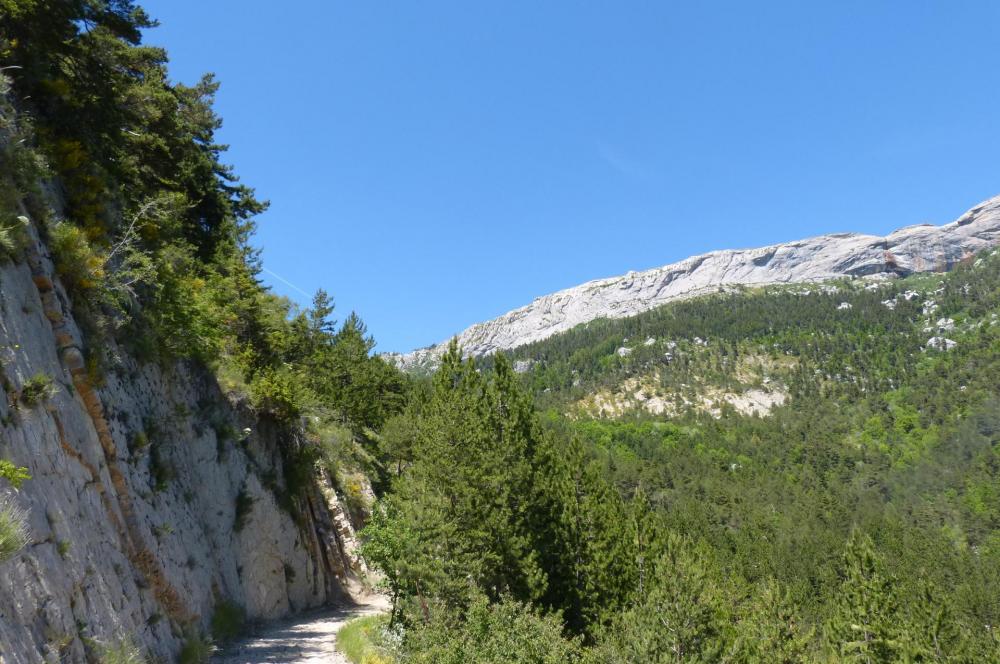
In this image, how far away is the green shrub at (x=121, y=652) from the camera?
27.2 feet

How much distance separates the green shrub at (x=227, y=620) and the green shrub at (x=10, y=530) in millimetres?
8701

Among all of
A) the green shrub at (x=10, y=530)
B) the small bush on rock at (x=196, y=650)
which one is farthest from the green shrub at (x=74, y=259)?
the small bush on rock at (x=196, y=650)

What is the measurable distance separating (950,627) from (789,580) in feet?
104

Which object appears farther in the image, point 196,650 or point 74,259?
point 196,650

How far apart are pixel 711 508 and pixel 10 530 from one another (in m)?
110

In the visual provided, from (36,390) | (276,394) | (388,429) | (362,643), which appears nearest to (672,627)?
(362,643)

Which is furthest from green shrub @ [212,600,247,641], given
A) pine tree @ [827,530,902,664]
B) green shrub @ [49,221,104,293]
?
pine tree @ [827,530,902,664]

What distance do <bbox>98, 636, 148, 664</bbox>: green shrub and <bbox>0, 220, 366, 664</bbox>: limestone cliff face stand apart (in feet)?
0.60

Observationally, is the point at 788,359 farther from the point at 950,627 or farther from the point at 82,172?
the point at 82,172

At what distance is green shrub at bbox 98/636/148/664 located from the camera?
27.2 feet

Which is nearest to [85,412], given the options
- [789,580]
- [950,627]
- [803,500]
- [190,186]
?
[190,186]

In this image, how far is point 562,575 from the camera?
2816 cm

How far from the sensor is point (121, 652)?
28.6 ft

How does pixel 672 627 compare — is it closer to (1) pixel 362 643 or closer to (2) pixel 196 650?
(1) pixel 362 643
